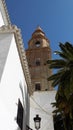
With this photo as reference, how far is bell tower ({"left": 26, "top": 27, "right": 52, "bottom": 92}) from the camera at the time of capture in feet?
82.8

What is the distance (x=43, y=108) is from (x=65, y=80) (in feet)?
13.4

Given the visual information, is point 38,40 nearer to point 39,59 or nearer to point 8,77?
point 39,59

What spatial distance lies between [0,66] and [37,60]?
68.7ft

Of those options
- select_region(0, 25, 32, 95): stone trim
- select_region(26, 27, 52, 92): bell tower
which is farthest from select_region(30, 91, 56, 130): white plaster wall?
select_region(26, 27, 52, 92): bell tower

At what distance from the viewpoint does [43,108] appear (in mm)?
14703

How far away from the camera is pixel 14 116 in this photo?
9.12m

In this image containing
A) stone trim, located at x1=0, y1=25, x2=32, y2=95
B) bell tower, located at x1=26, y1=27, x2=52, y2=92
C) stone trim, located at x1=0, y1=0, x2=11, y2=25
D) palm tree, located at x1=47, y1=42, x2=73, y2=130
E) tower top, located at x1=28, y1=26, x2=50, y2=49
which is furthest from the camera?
tower top, located at x1=28, y1=26, x2=50, y2=49

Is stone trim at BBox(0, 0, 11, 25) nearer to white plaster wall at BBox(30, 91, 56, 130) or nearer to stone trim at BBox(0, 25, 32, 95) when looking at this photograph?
stone trim at BBox(0, 25, 32, 95)

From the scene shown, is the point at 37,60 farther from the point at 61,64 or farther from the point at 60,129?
the point at 61,64

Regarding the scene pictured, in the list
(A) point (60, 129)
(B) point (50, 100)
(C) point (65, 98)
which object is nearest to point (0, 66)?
(C) point (65, 98)

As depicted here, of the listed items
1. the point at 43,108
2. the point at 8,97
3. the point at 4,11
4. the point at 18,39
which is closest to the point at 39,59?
the point at 43,108

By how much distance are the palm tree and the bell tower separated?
11687mm

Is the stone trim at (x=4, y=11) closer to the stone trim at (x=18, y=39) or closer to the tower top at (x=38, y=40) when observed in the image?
the stone trim at (x=18, y=39)

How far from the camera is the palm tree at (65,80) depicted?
36.1ft
